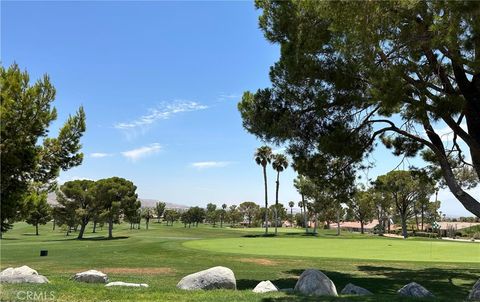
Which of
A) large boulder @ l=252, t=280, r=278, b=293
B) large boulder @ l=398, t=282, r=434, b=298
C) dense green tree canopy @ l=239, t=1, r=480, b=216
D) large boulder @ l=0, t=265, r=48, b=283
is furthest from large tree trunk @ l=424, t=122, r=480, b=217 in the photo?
large boulder @ l=0, t=265, r=48, b=283

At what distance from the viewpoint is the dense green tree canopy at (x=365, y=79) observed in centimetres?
970

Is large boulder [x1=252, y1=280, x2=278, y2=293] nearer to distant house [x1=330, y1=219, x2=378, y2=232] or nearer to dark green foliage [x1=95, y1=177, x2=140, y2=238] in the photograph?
dark green foliage [x1=95, y1=177, x2=140, y2=238]

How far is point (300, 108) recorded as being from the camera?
14.6 meters

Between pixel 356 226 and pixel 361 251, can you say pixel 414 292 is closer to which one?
pixel 361 251

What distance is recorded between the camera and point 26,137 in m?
12.9

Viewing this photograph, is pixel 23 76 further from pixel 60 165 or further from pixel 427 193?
pixel 427 193

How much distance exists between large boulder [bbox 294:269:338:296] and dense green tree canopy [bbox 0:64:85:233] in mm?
8488

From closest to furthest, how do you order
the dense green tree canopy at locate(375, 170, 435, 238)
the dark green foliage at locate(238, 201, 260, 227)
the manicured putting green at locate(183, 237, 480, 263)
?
the manicured putting green at locate(183, 237, 480, 263)
the dense green tree canopy at locate(375, 170, 435, 238)
the dark green foliage at locate(238, 201, 260, 227)

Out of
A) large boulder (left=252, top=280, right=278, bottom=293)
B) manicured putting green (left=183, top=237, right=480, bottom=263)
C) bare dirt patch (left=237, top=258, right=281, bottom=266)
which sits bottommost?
manicured putting green (left=183, top=237, right=480, bottom=263)

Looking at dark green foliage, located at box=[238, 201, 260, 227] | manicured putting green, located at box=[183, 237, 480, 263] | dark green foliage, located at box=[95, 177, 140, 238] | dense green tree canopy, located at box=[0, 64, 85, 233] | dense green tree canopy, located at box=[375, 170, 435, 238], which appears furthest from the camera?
dark green foliage, located at box=[238, 201, 260, 227]

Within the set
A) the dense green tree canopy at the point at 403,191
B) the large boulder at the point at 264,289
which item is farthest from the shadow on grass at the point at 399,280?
the dense green tree canopy at the point at 403,191

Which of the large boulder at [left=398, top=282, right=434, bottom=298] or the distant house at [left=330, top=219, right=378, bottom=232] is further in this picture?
the distant house at [left=330, top=219, right=378, bottom=232]

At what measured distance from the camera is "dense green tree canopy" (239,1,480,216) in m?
9.70

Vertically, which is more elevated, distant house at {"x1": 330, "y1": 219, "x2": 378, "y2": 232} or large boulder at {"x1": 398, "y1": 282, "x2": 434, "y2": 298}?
large boulder at {"x1": 398, "y1": 282, "x2": 434, "y2": 298}
